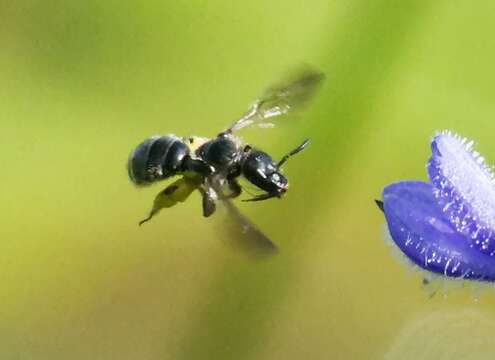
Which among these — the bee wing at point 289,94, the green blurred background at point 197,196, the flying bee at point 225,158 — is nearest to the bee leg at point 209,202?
the flying bee at point 225,158

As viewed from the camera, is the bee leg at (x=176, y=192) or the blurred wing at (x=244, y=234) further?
the bee leg at (x=176, y=192)

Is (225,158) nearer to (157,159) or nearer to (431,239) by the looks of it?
(157,159)

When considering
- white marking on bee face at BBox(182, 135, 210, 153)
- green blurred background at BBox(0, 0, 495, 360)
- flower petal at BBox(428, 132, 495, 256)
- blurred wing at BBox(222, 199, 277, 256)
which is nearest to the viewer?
flower petal at BBox(428, 132, 495, 256)

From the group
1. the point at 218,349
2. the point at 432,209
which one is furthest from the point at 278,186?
the point at 218,349

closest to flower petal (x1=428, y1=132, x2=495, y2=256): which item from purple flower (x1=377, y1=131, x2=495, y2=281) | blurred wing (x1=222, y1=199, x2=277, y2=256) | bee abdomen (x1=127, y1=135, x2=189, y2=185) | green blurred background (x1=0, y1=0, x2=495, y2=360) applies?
purple flower (x1=377, y1=131, x2=495, y2=281)

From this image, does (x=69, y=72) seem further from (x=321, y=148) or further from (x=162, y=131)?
(x=321, y=148)

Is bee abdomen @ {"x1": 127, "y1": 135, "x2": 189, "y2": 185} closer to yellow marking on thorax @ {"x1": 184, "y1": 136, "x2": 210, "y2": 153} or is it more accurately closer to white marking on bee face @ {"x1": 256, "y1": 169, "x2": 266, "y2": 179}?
yellow marking on thorax @ {"x1": 184, "y1": 136, "x2": 210, "y2": 153}

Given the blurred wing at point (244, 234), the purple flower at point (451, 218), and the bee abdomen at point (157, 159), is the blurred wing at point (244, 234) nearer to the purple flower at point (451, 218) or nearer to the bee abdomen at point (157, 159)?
the bee abdomen at point (157, 159)
